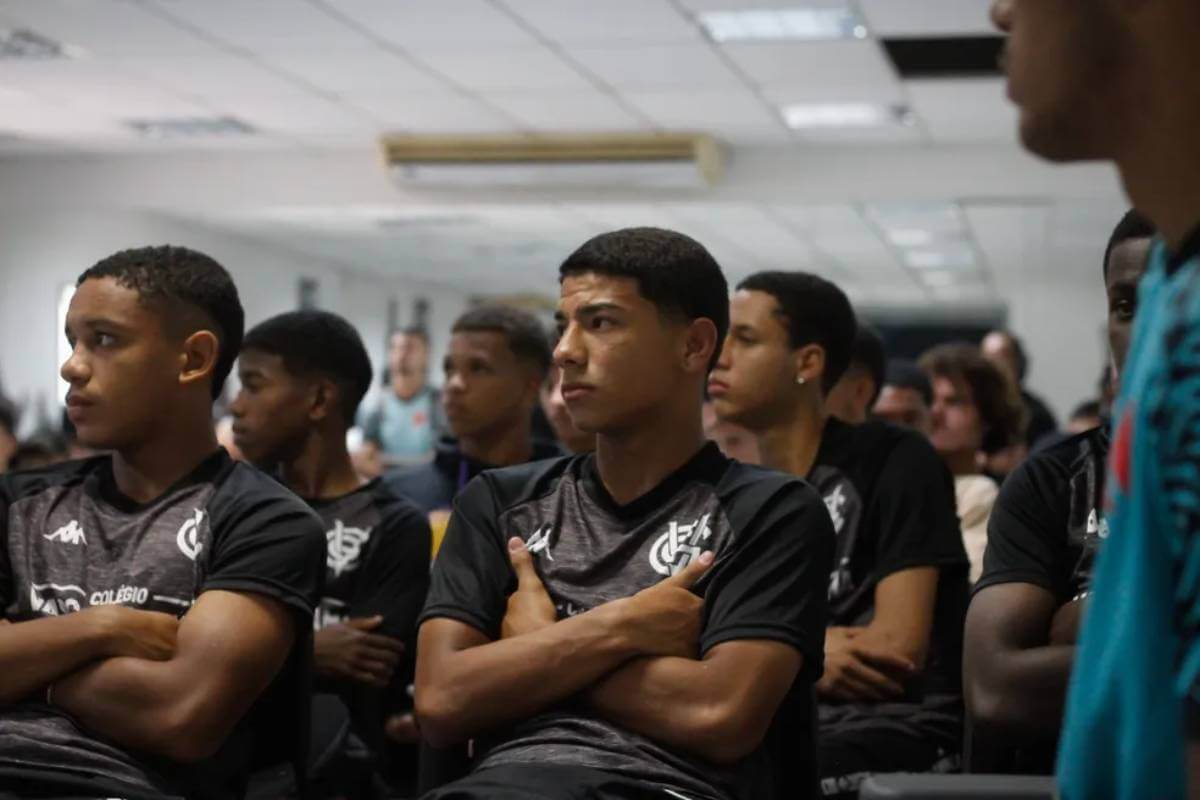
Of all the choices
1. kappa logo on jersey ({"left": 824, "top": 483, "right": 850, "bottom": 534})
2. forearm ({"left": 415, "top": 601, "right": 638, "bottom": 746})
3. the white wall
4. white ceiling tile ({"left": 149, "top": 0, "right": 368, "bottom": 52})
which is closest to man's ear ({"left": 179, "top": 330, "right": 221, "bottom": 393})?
forearm ({"left": 415, "top": 601, "right": 638, "bottom": 746})

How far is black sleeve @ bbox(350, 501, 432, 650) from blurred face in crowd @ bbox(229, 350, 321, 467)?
309 mm

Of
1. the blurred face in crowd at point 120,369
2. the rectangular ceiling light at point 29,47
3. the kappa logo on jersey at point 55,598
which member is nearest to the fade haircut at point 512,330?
the blurred face in crowd at point 120,369

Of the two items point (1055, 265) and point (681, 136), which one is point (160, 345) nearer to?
point (681, 136)

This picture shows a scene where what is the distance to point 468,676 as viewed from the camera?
5.94 feet

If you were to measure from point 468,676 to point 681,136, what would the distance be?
6754 millimetres

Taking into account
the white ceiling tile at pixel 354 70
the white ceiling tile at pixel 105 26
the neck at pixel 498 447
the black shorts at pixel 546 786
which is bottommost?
the black shorts at pixel 546 786

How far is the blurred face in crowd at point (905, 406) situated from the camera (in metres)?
4.27

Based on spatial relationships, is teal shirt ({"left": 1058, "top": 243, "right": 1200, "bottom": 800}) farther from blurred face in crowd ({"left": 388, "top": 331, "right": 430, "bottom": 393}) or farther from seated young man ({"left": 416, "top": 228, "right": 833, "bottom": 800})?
blurred face in crowd ({"left": 388, "top": 331, "right": 430, "bottom": 393})

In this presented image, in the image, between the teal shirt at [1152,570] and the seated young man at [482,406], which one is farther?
the seated young man at [482,406]

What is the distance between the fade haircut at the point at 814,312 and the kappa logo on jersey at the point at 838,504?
0.28 meters

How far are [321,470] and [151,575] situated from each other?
885mm

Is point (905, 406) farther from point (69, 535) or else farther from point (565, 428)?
point (69, 535)

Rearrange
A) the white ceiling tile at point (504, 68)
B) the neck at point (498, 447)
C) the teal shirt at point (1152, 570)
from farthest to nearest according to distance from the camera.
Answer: the white ceiling tile at point (504, 68)
the neck at point (498, 447)
the teal shirt at point (1152, 570)

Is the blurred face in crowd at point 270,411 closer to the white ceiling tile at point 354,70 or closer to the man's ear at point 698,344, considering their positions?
the man's ear at point 698,344
